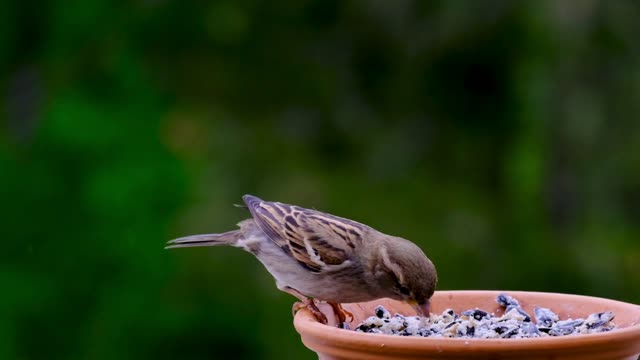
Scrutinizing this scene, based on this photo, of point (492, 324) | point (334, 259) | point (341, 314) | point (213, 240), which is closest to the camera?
point (492, 324)

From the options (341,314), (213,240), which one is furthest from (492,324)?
(213,240)

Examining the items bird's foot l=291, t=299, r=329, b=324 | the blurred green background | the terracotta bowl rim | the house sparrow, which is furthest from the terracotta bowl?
the blurred green background

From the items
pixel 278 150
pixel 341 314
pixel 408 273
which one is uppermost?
pixel 278 150

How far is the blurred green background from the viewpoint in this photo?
5.57 m

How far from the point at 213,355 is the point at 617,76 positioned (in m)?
2.55

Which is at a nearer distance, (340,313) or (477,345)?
(477,345)

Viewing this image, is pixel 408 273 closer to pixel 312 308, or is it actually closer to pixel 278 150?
pixel 312 308

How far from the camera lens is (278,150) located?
5898 mm

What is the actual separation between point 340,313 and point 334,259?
0.65ft

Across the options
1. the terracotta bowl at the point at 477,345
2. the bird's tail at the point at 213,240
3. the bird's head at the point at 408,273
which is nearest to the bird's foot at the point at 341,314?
the bird's head at the point at 408,273

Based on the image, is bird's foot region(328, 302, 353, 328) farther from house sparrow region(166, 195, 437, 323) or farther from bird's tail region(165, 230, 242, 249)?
bird's tail region(165, 230, 242, 249)

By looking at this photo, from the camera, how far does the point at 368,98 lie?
6004 mm

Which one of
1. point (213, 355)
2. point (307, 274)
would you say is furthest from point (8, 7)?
point (307, 274)

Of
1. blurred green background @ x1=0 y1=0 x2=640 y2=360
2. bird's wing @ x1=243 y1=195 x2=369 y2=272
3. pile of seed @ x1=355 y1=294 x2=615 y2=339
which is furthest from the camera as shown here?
blurred green background @ x1=0 y1=0 x2=640 y2=360
